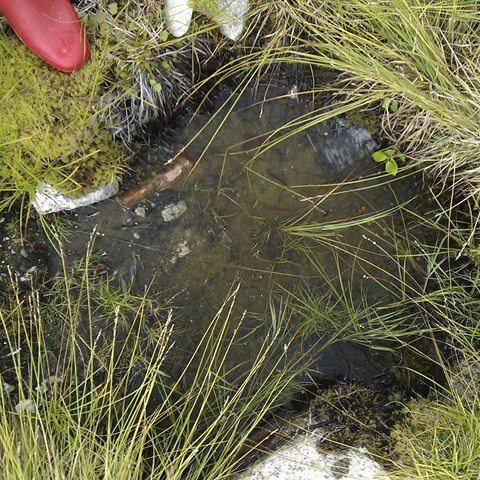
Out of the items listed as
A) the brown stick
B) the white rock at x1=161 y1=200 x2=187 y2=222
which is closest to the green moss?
the brown stick

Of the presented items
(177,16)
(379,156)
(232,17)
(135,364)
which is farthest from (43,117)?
(379,156)

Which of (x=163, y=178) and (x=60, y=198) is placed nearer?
(x=60, y=198)

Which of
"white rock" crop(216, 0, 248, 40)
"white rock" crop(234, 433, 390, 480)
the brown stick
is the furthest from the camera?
the brown stick

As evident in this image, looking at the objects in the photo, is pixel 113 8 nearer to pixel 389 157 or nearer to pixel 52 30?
pixel 52 30

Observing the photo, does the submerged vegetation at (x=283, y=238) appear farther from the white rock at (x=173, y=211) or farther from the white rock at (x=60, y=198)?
the white rock at (x=173, y=211)

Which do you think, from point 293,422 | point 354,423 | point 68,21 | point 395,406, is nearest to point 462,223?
point 395,406

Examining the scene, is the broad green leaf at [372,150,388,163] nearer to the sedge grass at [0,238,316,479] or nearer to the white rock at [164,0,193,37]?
the sedge grass at [0,238,316,479]

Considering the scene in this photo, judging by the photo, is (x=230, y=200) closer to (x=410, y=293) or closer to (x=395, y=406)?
(x=410, y=293)
